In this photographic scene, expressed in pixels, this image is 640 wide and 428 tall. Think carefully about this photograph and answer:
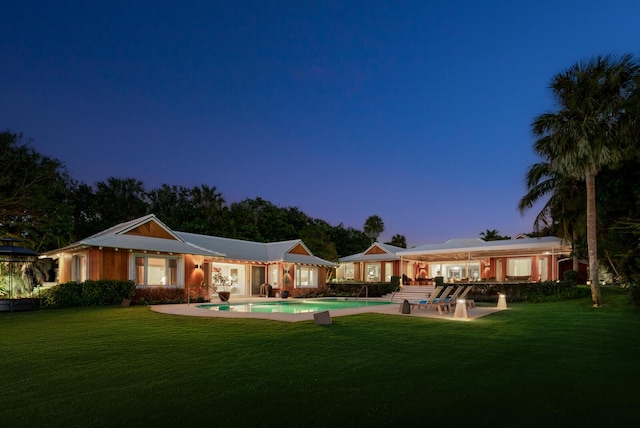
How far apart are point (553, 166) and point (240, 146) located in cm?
2952

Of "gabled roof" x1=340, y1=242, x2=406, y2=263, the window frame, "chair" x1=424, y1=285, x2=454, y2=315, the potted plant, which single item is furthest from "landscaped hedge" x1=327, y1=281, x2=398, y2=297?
"chair" x1=424, y1=285, x2=454, y2=315

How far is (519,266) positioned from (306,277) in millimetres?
15819

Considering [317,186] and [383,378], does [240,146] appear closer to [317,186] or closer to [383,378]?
[317,186]

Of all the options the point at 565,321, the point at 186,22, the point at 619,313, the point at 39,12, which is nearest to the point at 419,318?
the point at 565,321

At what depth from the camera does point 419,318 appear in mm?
13773

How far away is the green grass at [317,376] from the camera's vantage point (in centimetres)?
461

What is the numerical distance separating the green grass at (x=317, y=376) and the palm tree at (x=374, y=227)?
→ 44247mm

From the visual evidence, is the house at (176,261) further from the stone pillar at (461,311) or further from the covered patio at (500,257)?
the stone pillar at (461,311)

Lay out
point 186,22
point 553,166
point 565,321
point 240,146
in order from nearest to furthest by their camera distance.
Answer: point 565,321 < point 553,166 < point 186,22 < point 240,146

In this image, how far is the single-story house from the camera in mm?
29422

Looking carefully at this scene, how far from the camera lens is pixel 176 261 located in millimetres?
23312

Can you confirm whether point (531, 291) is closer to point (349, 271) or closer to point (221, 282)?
point (221, 282)

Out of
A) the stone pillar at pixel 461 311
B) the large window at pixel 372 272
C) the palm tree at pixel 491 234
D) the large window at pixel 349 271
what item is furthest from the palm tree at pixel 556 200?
the palm tree at pixel 491 234

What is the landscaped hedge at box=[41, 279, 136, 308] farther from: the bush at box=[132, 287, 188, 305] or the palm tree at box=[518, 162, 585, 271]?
the palm tree at box=[518, 162, 585, 271]
